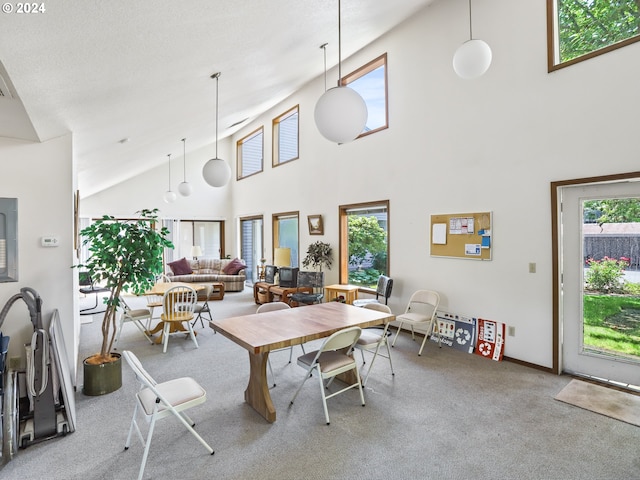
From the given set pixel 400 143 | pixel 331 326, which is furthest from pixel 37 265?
pixel 400 143

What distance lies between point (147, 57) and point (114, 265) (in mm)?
1827

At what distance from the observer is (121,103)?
301 cm

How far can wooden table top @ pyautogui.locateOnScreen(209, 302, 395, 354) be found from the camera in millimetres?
2508

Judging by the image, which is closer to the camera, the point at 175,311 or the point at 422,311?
the point at 175,311

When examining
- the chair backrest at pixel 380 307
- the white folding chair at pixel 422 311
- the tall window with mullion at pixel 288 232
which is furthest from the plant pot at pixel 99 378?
the tall window with mullion at pixel 288 232


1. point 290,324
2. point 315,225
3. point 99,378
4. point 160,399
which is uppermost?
point 315,225

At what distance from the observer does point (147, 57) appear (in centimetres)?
228

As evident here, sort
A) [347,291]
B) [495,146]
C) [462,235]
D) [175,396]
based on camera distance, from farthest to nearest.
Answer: [347,291], [462,235], [495,146], [175,396]

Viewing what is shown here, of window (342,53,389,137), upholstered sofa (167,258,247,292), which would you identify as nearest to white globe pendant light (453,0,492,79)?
window (342,53,389,137)

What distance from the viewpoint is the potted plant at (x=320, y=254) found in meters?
6.35

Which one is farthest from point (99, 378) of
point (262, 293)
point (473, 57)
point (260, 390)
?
point (473, 57)

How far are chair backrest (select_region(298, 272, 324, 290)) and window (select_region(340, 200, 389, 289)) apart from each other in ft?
1.22

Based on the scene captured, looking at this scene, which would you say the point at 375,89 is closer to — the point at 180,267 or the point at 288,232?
the point at 288,232

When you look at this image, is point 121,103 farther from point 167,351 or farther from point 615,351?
point 615,351
